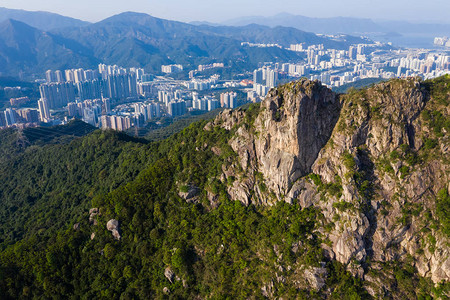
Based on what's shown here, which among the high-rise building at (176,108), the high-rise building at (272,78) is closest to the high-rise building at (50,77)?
the high-rise building at (176,108)

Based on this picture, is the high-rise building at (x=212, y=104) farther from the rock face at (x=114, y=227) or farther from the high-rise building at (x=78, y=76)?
the rock face at (x=114, y=227)

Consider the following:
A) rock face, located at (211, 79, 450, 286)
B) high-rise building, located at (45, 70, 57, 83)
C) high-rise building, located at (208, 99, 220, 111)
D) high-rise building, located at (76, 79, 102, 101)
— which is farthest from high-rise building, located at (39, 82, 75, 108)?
rock face, located at (211, 79, 450, 286)

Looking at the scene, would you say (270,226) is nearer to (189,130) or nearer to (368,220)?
(368,220)

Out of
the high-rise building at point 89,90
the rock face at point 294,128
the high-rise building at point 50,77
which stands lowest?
the high-rise building at point 89,90

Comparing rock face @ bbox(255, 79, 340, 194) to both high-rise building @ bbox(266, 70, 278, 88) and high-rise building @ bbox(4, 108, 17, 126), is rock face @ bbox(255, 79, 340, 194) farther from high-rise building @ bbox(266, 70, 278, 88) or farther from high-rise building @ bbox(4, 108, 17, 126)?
high-rise building @ bbox(266, 70, 278, 88)

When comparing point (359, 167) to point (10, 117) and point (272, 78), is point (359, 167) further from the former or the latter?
point (272, 78)

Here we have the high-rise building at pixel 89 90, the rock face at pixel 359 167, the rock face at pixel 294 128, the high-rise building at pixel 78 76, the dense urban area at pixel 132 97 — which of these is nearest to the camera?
the rock face at pixel 359 167

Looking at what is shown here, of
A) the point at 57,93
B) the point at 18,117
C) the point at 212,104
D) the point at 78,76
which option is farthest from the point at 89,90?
the point at 212,104
